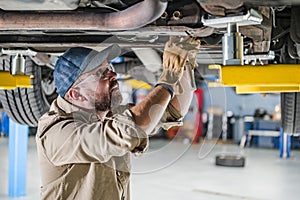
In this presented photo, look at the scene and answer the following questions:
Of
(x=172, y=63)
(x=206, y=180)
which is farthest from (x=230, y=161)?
(x=172, y=63)

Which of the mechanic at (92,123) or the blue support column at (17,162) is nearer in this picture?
the mechanic at (92,123)

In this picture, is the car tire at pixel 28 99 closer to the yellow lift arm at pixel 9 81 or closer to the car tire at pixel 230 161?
the yellow lift arm at pixel 9 81

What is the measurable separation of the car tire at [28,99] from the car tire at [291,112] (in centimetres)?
151

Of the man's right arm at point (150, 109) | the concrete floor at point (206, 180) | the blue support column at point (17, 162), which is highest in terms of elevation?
the man's right arm at point (150, 109)

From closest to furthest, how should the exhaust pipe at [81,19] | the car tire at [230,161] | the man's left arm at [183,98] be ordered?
the exhaust pipe at [81,19]
the man's left arm at [183,98]
the car tire at [230,161]

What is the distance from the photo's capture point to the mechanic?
3.96ft

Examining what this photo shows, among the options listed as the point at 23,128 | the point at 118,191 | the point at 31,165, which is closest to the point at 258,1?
the point at 118,191

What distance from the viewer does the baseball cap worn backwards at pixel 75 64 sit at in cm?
137

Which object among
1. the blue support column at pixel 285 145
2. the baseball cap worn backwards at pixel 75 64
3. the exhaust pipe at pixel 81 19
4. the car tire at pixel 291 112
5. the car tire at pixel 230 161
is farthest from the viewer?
the blue support column at pixel 285 145

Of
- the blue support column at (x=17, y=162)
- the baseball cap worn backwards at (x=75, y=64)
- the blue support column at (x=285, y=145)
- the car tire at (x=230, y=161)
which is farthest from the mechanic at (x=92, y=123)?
the blue support column at (x=285, y=145)

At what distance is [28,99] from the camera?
2.55 meters

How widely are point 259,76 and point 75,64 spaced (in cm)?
62

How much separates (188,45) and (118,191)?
58 cm

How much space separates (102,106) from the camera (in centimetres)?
141
